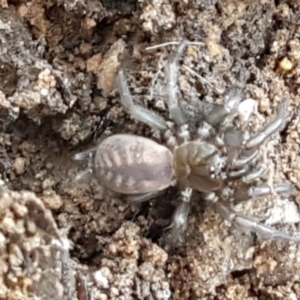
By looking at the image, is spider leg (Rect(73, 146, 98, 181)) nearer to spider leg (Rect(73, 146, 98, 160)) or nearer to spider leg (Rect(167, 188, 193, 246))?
spider leg (Rect(73, 146, 98, 160))

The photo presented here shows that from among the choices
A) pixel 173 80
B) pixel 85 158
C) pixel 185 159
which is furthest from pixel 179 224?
pixel 173 80

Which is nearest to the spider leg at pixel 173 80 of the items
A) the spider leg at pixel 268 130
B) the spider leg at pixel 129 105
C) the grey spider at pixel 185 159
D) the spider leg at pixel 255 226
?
the grey spider at pixel 185 159

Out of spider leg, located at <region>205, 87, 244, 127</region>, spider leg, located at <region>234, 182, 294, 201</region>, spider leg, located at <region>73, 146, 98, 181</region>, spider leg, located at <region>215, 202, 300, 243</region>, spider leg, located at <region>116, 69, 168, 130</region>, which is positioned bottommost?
spider leg, located at <region>215, 202, 300, 243</region>

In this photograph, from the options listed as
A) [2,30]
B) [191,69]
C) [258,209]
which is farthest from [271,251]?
[2,30]

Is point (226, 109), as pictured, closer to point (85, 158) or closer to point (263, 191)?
point (263, 191)

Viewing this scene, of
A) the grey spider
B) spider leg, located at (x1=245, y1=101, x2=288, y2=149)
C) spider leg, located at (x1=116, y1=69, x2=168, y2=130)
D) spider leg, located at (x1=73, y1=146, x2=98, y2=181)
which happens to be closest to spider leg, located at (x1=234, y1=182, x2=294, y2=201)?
the grey spider

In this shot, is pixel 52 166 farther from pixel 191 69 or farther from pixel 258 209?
pixel 258 209
